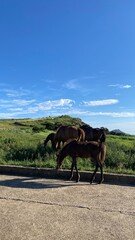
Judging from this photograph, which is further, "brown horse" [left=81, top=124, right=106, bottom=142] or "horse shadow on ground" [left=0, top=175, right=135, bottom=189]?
"brown horse" [left=81, top=124, right=106, bottom=142]

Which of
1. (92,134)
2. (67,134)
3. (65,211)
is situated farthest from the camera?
(92,134)

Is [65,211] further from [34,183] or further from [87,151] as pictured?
[87,151]

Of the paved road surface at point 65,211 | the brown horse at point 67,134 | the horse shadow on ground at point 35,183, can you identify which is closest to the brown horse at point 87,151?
the horse shadow on ground at point 35,183

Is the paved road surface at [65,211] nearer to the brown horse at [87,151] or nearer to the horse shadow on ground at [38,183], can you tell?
the horse shadow on ground at [38,183]

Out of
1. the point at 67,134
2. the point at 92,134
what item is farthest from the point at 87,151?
the point at 92,134

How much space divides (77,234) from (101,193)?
2.60 m

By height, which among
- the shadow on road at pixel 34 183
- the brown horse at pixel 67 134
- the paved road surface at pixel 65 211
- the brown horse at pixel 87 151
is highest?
the brown horse at pixel 67 134

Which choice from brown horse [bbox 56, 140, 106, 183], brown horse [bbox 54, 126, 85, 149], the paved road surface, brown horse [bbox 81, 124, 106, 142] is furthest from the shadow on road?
brown horse [bbox 81, 124, 106, 142]

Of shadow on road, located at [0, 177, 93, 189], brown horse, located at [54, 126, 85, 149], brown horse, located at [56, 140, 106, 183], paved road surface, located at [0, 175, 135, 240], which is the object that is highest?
brown horse, located at [54, 126, 85, 149]

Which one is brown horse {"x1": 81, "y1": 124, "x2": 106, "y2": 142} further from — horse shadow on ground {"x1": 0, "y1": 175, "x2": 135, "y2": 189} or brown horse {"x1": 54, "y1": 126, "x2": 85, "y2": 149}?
horse shadow on ground {"x1": 0, "y1": 175, "x2": 135, "y2": 189}

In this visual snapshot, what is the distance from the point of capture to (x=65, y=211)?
20.7 ft

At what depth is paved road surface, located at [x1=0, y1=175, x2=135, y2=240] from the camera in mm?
5215

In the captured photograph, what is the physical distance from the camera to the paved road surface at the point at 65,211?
205 inches

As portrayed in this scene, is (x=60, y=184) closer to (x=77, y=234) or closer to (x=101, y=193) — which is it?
(x=101, y=193)
